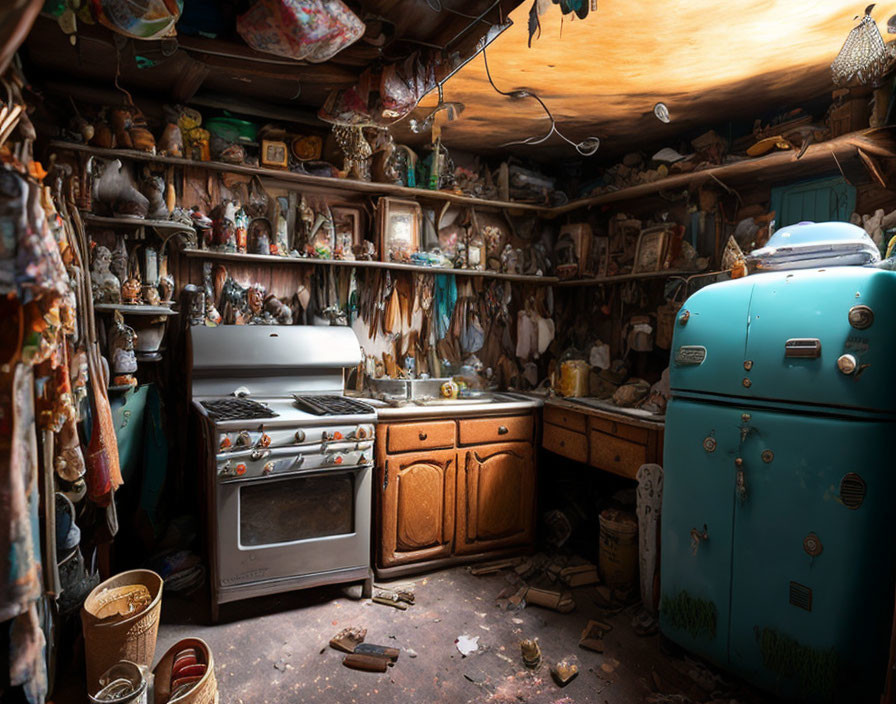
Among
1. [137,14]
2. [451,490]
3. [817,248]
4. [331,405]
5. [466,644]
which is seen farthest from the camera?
[451,490]

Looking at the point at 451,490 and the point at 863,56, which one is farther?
the point at 451,490

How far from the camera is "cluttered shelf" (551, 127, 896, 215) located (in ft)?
7.68

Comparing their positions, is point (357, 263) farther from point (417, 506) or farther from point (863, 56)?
point (863, 56)

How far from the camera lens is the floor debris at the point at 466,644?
95.3 inches

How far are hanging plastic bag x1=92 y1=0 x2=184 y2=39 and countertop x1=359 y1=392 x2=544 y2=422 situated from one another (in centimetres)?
187

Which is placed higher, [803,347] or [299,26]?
[299,26]

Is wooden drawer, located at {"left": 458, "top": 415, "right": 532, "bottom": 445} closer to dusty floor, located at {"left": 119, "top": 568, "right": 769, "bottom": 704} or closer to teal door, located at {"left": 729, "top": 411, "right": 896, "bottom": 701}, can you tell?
dusty floor, located at {"left": 119, "top": 568, "right": 769, "bottom": 704}

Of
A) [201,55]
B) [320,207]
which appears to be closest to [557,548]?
[320,207]

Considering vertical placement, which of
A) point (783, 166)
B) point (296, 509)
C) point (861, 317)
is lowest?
point (296, 509)

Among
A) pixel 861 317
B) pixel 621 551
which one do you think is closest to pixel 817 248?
pixel 861 317

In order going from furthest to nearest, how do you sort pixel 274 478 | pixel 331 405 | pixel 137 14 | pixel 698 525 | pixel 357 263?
pixel 357 263
pixel 331 405
pixel 274 478
pixel 698 525
pixel 137 14

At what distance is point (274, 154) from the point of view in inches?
128

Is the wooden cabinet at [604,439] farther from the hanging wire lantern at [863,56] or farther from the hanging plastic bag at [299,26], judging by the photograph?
the hanging plastic bag at [299,26]

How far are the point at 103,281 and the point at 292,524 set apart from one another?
1515mm
